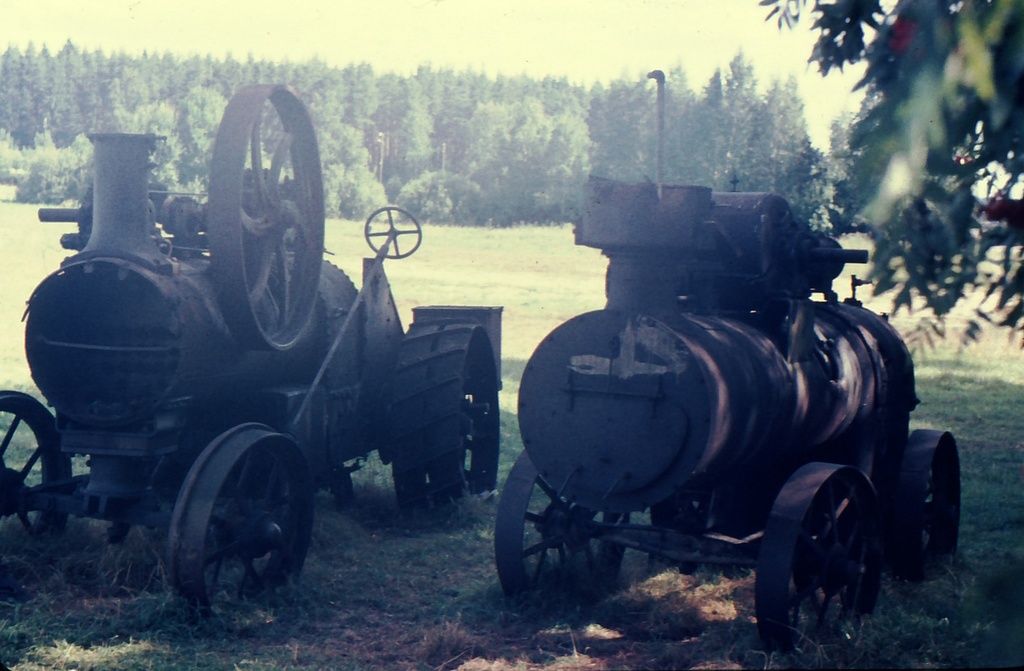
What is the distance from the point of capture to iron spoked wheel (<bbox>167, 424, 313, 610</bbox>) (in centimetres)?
512

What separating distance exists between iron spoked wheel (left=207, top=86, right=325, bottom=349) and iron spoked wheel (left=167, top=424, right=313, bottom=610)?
2.13 feet

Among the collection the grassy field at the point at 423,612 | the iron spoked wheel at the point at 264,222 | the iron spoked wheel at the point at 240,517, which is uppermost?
the iron spoked wheel at the point at 264,222

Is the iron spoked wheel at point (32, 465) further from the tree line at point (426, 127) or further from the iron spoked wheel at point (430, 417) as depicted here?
the tree line at point (426, 127)

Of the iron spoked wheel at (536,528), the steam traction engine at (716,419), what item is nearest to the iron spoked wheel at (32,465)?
the iron spoked wheel at (536,528)

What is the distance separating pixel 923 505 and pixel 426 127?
27.1 m

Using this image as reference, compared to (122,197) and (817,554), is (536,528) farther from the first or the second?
(122,197)

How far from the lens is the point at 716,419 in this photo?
470 centimetres

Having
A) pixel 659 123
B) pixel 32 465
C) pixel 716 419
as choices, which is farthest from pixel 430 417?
pixel 716 419

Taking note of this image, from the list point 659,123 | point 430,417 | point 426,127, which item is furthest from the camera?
point 426,127

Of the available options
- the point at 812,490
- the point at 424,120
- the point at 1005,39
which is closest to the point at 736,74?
the point at 424,120

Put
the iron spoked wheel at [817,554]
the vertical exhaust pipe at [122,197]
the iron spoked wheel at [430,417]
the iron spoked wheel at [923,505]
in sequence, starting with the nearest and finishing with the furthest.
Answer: the iron spoked wheel at [817,554] < the vertical exhaust pipe at [122,197] < the iron spoked wheel at [923,505] < the iron spoked wheel at [430,417]

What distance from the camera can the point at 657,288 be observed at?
5.27 m

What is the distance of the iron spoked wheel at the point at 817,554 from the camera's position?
466 cm

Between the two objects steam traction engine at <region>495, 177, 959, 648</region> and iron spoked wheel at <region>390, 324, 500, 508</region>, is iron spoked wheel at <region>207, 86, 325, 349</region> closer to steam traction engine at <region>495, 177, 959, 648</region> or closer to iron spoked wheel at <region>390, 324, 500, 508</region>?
iron spoked wheel at <region>390, 324, 500, 508</region>
